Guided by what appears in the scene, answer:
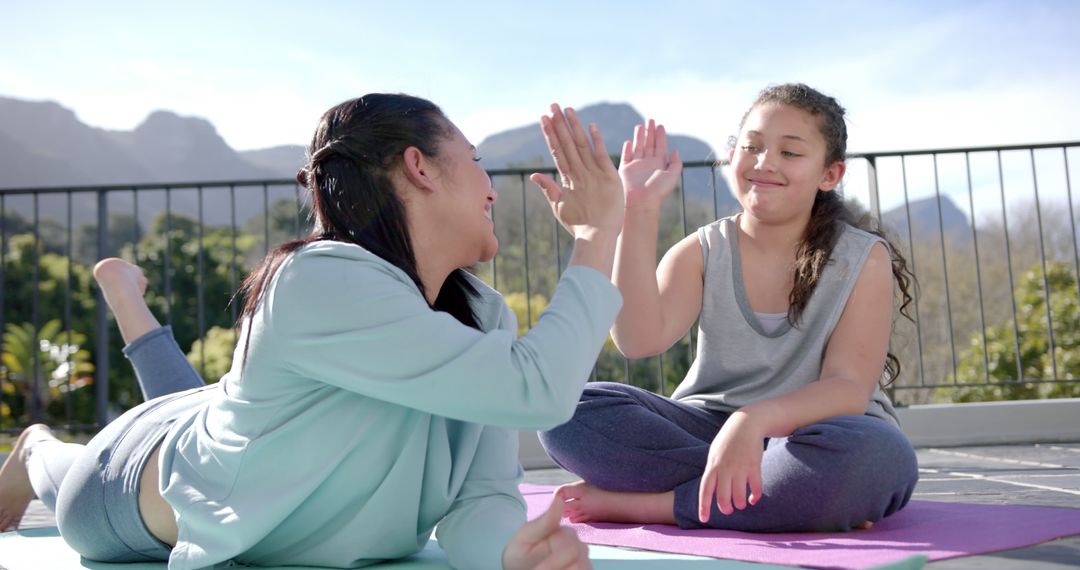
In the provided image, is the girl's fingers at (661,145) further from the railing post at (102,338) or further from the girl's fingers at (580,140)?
the railing post at (102,338)

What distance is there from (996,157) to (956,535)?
3513 millimetres

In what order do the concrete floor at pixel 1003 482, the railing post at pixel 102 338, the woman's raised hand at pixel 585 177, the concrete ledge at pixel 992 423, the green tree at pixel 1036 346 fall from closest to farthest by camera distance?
the woman's raised hand at pixel 585 177 → the concrete floor at pixel 1003 482 → the concrete ledge at pixel 992 423 → the railing post at pixel 102 338 → the green tree at pixel 1036 346

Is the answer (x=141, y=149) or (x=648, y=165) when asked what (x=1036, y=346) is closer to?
(x=648, y=165)

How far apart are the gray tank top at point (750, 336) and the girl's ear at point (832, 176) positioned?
4.9 inches

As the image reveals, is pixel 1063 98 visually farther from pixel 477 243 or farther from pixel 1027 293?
pixel 477 243

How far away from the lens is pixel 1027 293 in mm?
9898

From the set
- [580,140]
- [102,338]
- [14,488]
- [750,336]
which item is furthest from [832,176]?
[102,338]

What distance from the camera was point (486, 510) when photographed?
1.43 meters

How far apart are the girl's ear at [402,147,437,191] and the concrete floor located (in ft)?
3.04

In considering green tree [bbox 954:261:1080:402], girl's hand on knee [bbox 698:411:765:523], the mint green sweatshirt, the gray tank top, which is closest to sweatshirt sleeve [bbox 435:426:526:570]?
the mint green sweatshirt

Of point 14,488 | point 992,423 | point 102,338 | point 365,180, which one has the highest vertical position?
point 365,180

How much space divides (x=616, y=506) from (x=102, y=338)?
11.4 ft

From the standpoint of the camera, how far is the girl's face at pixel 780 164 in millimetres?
2082

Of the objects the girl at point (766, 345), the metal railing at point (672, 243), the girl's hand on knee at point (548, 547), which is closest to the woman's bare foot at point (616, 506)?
the girl at point (766, 345)
